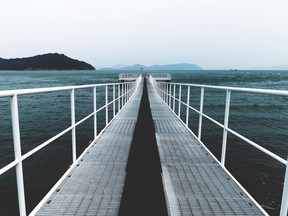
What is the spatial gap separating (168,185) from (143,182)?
0.48 meters

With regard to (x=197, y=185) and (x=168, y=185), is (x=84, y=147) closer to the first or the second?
(x=168, y=185)

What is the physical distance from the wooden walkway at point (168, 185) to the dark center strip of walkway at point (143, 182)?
0.12 meters

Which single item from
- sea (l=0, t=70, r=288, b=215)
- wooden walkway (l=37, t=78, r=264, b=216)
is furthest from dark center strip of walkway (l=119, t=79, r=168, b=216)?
sea (l=0, t=70, r=288, b=215)

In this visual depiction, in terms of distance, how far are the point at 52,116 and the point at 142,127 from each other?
17.5 metres

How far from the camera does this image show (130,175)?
10.4 feet

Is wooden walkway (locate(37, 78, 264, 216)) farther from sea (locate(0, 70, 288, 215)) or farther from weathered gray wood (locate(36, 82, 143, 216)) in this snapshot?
sea (locate(0, 70, 288, 215))

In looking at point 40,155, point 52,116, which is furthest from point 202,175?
point 52,116

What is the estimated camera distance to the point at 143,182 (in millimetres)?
2914

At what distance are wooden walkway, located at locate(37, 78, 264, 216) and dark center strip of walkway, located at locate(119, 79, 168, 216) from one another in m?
0.12

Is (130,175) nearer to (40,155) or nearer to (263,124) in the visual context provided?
(40,155)

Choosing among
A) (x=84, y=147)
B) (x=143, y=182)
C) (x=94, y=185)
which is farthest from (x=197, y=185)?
(x=84, y=147)

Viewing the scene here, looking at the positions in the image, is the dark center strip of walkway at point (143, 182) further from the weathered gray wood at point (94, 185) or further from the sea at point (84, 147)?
the sea at point (84, 147)

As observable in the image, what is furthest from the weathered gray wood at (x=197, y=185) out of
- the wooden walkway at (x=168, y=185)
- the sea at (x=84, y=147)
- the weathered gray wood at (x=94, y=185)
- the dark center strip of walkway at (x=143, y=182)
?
the sea at (x=84, y=147)

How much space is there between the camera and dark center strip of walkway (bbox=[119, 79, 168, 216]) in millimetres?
2566
